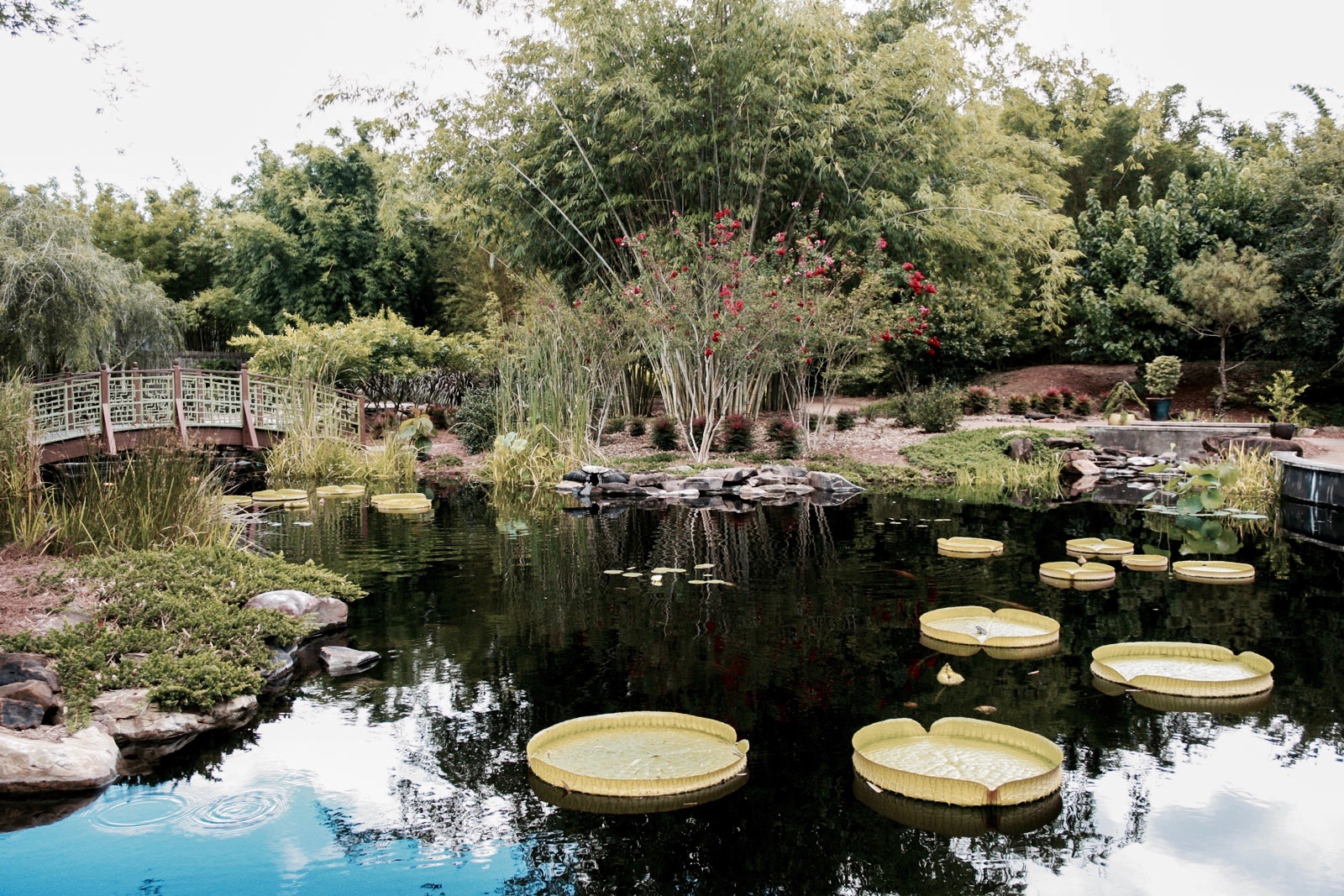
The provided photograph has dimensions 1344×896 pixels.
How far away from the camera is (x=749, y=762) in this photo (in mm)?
3061

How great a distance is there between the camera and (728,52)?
421 inches

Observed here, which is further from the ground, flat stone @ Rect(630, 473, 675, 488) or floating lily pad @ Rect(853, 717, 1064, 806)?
flat stone @ Rect(630, 473, 675, 488)

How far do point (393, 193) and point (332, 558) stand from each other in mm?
8908

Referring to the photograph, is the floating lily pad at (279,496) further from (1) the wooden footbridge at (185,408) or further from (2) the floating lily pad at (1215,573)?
(2) the floating lily pad at (1215,573)

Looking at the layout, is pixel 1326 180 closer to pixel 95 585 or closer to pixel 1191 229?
pixel 1191 229

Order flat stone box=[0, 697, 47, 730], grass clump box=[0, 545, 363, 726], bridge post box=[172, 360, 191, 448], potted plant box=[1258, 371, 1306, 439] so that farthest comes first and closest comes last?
potted plant box=[1258, 371, 1306, 439] < bridge post box=[172, 360, 191, 448] < grass clump box=[0, 545, 363, 726] < flat stone box=[0, 697, 47, 730]

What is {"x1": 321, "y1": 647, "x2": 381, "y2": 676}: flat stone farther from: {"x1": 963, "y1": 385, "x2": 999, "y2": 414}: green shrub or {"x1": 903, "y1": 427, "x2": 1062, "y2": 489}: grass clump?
{"x1": 963, "y1": 385, "x2": 999, "y2": 414}: green shrub

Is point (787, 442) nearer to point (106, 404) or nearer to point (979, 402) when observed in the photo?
point (979, 402)

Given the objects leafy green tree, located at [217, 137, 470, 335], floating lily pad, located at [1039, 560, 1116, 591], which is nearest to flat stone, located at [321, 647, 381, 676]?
floating lily pad, located at [1039, 560, 1116, 591]

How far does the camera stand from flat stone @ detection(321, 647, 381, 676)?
4.11 m

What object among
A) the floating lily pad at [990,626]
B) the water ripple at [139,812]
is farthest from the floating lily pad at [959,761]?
the water ripple at [139,812]

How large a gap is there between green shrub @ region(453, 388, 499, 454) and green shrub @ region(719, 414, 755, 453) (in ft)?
10.2

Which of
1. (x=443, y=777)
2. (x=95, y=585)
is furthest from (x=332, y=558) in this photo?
(x=443, y=777)

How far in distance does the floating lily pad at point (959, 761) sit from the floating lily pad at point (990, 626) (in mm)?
1194
